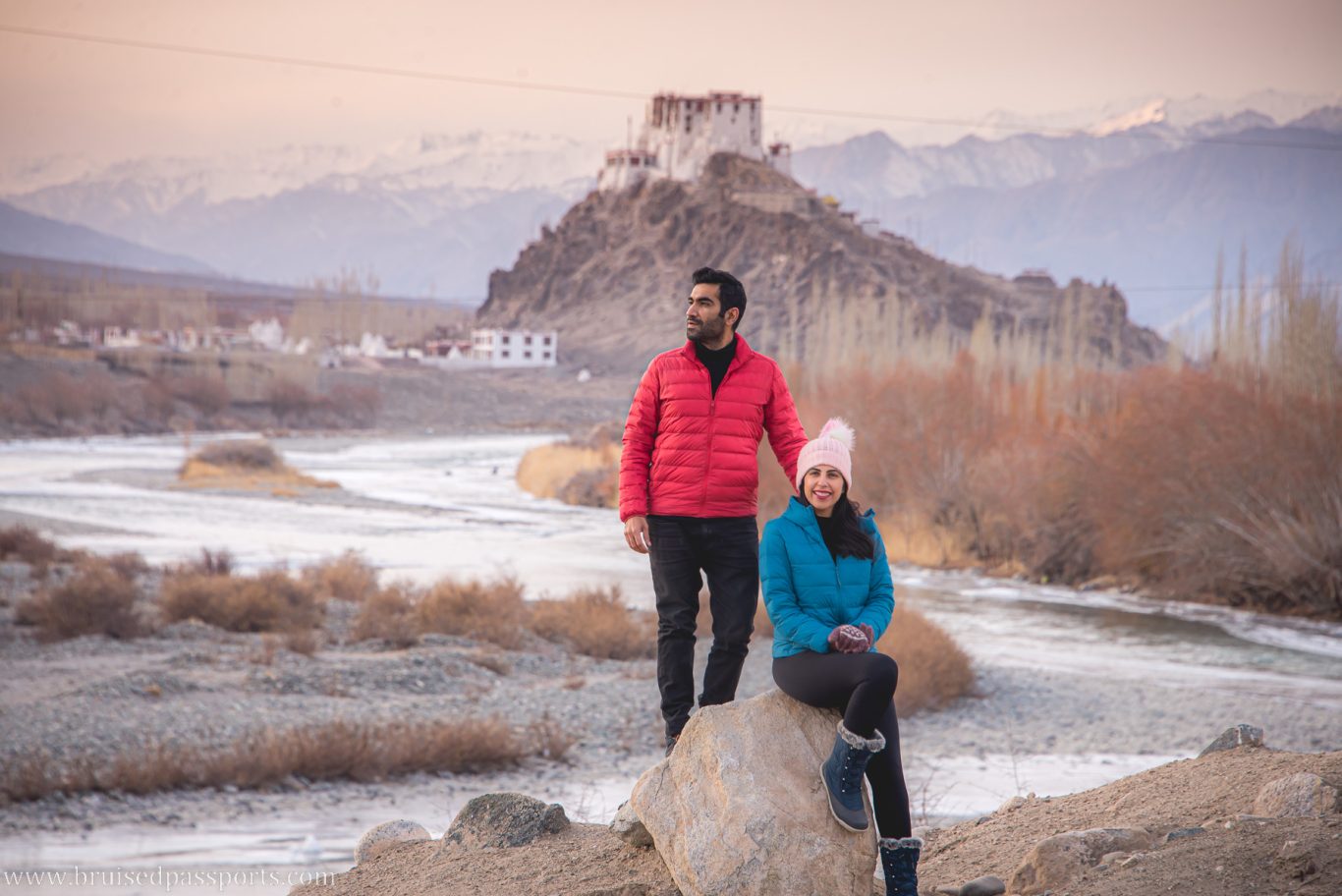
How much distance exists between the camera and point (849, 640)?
157 inches

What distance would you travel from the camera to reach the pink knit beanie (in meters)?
4.20

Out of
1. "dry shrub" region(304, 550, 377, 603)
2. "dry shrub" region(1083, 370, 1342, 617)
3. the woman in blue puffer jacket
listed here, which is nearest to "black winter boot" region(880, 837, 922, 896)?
the woman in blue puffer jacket

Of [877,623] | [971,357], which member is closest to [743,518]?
[877,623]

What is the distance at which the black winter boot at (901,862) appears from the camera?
13.0 feet

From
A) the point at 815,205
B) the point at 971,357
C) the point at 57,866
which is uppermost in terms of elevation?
the point at 815,205

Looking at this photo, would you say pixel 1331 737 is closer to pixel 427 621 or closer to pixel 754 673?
pixel 754 673

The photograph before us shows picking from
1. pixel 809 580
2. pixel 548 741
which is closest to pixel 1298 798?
pixel 809 580

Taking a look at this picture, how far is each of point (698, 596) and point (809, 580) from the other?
715 millimetres

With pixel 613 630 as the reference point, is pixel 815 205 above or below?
above

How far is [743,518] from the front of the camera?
189 inches

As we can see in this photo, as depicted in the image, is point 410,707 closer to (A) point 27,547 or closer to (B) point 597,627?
(B) point 597,627

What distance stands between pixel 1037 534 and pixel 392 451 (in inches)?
1399

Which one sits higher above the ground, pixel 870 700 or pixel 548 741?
pixel 870 700

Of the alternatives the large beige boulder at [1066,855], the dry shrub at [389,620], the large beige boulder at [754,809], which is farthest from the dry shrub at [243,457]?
the large beige boulder at [1066,855]
